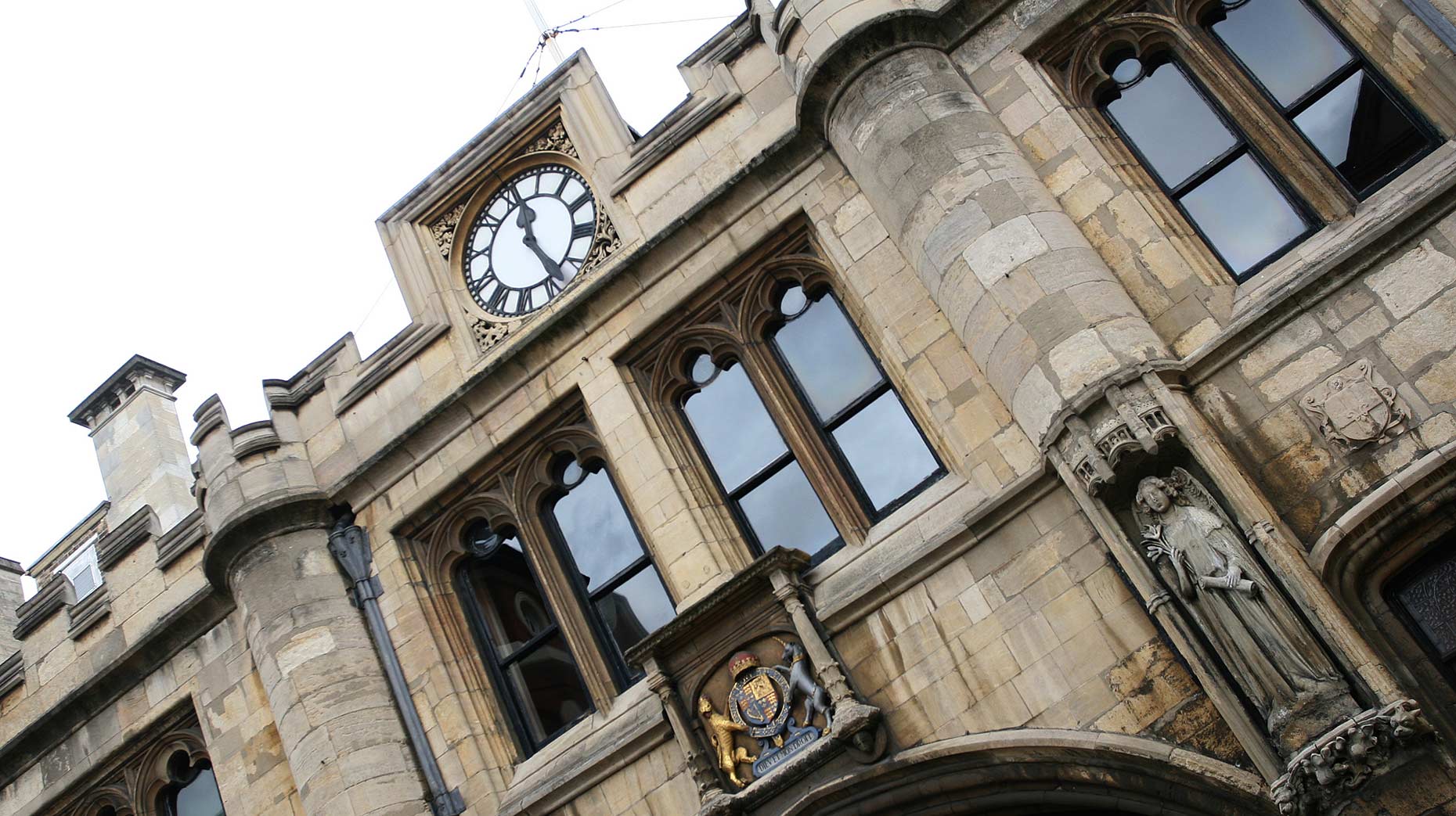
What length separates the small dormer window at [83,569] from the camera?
20000 mm

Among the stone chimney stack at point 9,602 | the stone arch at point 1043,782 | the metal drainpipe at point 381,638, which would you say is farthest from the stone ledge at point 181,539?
the stone arch at point 1043,782

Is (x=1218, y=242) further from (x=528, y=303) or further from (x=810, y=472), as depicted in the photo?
(x=528, y=303)

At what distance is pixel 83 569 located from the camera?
2033 centimetres

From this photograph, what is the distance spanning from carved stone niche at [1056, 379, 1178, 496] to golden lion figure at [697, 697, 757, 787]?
2781 millimetres

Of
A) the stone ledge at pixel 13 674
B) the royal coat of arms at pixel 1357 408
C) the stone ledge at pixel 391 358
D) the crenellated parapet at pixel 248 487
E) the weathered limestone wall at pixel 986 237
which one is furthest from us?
the stone ledge at pixel 13 674

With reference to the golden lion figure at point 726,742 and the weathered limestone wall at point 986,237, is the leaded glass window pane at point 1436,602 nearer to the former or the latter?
the weathered limestone wall at point 986,237

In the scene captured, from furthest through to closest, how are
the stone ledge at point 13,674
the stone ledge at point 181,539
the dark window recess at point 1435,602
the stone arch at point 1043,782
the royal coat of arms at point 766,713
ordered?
the stone ledge at point 13,674
the stone ledge at point 181,539
the royal coat of arms at point 766,713
the stone arch at point 1043,782
the dark window recess at point 1435,602

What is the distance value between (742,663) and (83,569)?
47.8ft

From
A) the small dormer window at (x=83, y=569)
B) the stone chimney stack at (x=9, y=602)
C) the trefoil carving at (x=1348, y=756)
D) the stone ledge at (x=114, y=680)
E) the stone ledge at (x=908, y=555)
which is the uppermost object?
the small dormer window at (x=83, y=569)

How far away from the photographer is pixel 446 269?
40.3ft

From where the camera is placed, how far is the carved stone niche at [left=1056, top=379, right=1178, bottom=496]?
743cm

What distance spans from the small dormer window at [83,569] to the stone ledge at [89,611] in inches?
287

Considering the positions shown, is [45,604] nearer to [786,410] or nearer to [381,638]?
[381,638]

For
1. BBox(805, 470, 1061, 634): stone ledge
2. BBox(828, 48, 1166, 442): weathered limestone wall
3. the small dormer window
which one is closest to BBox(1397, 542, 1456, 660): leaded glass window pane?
BBox(828, 48, 1166, 442): weathered limestone wall
